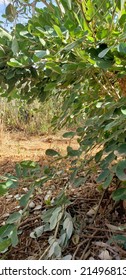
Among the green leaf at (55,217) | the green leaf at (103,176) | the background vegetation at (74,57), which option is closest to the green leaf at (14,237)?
the background vegetation at (74,57)

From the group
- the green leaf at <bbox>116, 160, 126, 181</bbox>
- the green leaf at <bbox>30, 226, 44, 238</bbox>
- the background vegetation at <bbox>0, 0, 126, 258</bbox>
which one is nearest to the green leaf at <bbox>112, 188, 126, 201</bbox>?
the background vegetation at <bbox>0, 0, 126, 258</bbox>

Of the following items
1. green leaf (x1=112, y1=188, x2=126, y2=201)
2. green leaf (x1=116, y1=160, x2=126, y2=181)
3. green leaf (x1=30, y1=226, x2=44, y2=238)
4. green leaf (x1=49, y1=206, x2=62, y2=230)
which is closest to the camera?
green leaf (x1=116, y1=160, x2=126, y2=181)

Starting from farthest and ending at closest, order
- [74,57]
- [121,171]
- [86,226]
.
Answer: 1. [86,226]
2. [74,57]
3. [121,171]

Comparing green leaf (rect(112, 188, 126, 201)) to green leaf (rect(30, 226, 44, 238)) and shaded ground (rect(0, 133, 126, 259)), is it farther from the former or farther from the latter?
green leaf (rect(30, 226, 44, 238))

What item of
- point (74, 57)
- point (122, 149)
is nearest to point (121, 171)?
point (122, 149)

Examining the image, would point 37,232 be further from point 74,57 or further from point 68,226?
point 74,57

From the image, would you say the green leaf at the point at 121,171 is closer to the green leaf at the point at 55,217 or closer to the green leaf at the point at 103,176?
the green leaf at the point at 103,176

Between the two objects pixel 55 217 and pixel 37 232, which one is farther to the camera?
pixel 37 232

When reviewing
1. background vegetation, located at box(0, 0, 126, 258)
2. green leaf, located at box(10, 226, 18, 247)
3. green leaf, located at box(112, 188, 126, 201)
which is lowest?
green leaf, located at box(112, 188, 126, 201)

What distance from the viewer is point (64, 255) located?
978 mm

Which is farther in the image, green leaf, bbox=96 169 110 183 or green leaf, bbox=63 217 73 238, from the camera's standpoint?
green leaf, bbox=63 217 73 238

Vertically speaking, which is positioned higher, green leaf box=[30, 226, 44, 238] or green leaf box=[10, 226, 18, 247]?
green leaf box=[10, 226, 18, 247]
